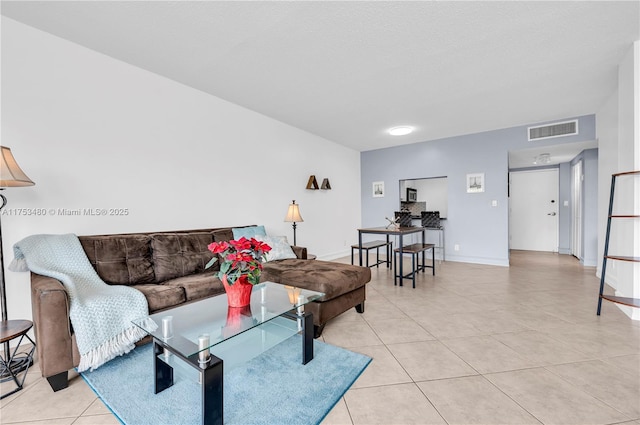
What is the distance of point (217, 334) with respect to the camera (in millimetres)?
1471

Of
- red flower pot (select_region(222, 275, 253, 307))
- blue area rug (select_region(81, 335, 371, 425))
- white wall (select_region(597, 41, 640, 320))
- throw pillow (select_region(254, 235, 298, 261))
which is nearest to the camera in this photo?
blue area rug (select_region(81, 335, 371, 425))

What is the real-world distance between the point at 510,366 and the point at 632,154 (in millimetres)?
2433

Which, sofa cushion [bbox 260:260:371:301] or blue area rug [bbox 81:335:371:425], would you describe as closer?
blue area rug [bbox 81:335:371:425]

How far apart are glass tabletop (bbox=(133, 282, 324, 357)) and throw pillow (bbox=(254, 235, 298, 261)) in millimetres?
1064

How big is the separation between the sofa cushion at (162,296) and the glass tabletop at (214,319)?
313mm

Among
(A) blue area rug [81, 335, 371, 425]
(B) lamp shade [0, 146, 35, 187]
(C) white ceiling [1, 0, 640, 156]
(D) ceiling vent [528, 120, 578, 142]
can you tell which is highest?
(C) white ceiling [1, 0, 640, 156]

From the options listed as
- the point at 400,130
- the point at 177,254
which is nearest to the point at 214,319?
the point at 177,254

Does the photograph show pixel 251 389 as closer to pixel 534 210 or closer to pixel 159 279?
pixel 159 279

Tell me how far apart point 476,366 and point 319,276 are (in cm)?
132

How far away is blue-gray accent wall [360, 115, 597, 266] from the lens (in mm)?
4922

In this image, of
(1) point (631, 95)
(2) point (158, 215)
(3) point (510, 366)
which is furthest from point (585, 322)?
(2) point (158, 215)

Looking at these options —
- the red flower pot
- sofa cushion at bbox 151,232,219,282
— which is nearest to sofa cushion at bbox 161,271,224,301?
sofa cushion at bbox 151,232,219,282

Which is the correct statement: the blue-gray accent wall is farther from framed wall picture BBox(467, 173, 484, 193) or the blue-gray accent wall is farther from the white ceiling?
the white ceiling

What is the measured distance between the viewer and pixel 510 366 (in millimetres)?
1853
